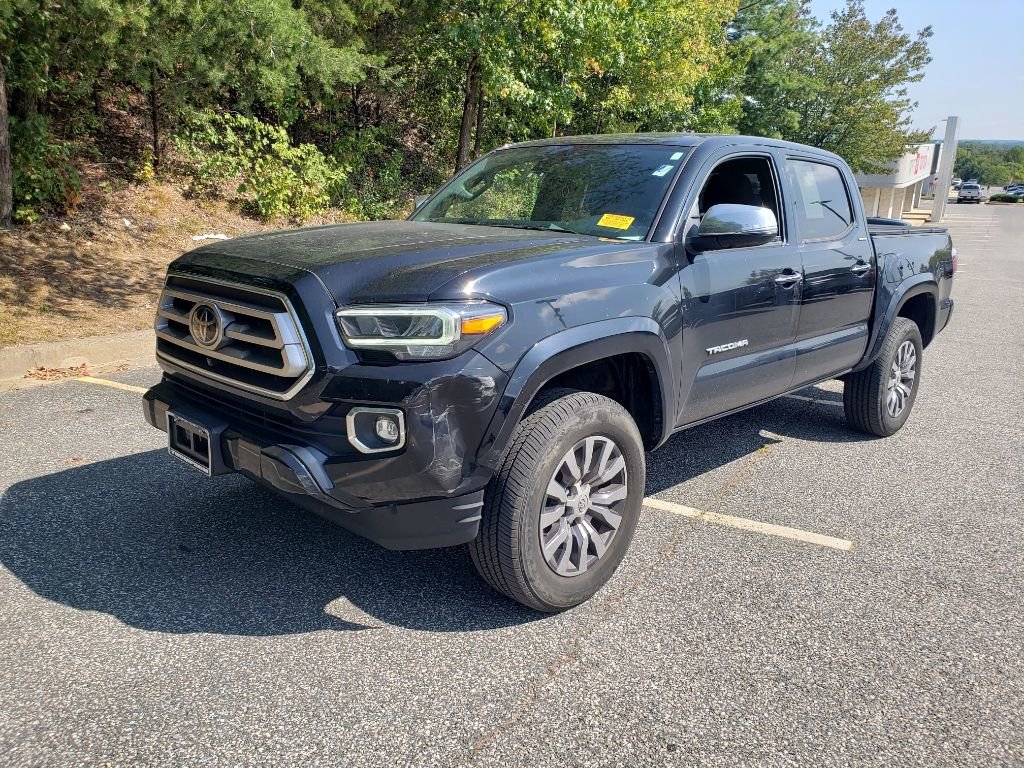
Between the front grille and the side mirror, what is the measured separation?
1.81m

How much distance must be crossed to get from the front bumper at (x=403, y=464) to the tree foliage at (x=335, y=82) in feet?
20.9

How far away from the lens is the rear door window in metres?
4.55

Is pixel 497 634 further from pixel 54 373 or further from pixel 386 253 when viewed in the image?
pixel 54 373

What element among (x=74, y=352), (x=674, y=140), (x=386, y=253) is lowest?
(x=74, y=352)

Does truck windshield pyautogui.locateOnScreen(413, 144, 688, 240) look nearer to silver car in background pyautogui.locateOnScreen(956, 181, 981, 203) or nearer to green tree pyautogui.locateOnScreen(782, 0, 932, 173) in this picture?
green tree pyautogui.locateOnScreen(782, 0, 932, 173)

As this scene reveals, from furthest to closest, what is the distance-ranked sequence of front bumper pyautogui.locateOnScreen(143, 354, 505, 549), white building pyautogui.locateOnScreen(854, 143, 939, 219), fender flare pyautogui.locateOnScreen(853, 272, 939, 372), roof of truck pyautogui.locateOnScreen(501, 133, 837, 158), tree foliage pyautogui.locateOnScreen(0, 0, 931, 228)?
white building pyautogui.locateOnScreen(854, 143, 939, 219)
tree foliage pyautogui.locateOnScreen(0, 0, 931, 228)
fender flare pyautogui.locateOnScreen(853, 272, 939, 372)
roof of truck pyautogui.locateOnScreen(501, 133, 837, 158)
front bumper pyautogui.locateOnScreen(143, 354, 505, 549)

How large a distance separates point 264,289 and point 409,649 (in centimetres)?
139

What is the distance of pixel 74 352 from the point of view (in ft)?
22.7

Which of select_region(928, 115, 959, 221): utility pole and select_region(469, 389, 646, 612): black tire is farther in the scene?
select_region(928, 115, 959, 221): utility pole

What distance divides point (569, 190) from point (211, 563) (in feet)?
7.83

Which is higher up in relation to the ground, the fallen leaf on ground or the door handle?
the door handle

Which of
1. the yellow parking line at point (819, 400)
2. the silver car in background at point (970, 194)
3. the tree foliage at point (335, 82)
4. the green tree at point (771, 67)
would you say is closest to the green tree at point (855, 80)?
the green tree at point (771, 67)

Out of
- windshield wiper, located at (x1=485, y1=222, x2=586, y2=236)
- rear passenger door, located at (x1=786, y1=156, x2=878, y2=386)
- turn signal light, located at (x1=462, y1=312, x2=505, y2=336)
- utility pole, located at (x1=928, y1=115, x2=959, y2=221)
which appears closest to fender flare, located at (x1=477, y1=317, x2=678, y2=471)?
turn signal light, located at (x1=462, y1=312, x2=505, y2=336)

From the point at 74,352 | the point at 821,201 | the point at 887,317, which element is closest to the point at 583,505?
the point at 821,201
